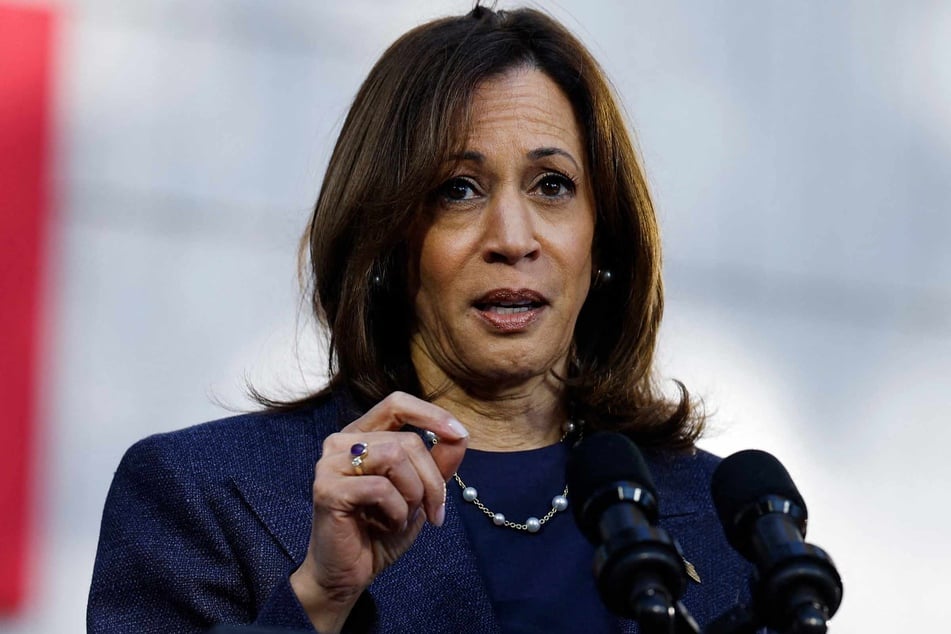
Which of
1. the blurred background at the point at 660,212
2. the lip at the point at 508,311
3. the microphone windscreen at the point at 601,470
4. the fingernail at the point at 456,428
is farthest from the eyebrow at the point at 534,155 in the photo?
the blurred background at the point at 660,212

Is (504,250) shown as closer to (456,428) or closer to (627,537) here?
(456,428)

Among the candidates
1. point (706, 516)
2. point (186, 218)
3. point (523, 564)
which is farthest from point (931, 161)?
point (523, 564)

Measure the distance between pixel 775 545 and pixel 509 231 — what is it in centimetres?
108

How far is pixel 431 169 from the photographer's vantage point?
282 centimetres

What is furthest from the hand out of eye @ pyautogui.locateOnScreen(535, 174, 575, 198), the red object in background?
the red object in background

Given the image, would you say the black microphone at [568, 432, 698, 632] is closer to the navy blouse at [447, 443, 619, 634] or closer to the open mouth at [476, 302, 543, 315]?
the navy blouse at [447, 443, 619, 634]

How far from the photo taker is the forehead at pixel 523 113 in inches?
113

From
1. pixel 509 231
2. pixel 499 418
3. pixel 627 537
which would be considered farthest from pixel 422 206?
pixel 627 537

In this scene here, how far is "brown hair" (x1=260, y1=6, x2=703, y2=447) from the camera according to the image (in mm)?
2883

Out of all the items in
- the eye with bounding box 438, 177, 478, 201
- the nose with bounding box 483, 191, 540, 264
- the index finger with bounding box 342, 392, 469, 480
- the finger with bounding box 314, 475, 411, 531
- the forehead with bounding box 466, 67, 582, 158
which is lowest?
the finger with bounding box 314, 475, 411, 531

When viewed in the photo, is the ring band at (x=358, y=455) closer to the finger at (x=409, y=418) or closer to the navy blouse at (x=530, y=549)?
the finger at (x=409, y=418)

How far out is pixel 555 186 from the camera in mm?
2904

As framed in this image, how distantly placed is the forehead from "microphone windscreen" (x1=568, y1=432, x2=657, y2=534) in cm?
104

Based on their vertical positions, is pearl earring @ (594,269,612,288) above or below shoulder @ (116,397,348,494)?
Answer: above
